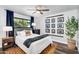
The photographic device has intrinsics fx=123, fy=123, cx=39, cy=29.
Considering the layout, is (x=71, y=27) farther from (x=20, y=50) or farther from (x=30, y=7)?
(x=20, y=50)

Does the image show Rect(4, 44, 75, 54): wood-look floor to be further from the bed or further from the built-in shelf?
the built-in shelf

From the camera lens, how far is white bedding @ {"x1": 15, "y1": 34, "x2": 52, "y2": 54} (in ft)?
8.63

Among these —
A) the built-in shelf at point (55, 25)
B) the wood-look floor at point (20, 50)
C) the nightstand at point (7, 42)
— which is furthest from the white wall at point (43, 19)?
the nightstand at point (7, 42)

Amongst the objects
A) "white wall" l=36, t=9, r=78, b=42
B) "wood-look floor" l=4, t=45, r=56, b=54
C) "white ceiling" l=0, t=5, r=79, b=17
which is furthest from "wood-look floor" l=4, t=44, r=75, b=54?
"white ceiling" l=0, t=5, r=79, b=17

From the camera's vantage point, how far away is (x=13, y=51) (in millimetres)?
2682

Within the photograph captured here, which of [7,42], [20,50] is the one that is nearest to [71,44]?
[20,50]

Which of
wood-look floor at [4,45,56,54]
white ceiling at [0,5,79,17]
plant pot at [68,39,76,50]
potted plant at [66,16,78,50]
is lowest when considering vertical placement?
wood-look floor at [4,45,56,54]

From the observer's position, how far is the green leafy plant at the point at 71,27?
103 inches

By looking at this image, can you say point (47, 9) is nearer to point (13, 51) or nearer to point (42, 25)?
point (42, 25)

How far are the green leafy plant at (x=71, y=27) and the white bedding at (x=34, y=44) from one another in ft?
1.44
